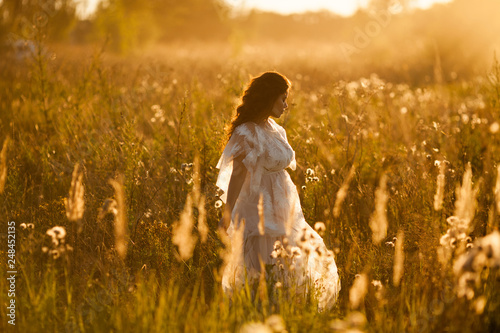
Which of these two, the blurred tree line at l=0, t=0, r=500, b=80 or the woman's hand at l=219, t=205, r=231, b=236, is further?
the blurred tree line at l=0, t=0, r=500, b=80

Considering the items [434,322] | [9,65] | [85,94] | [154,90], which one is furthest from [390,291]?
[9,65]

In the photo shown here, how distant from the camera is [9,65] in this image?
11.2 metres

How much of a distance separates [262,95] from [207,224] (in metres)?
1.45

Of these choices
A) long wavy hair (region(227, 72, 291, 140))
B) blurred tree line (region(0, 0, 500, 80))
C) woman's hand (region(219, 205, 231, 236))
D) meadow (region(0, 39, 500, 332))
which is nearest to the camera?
meadow (region(0, 39, 500, 332))

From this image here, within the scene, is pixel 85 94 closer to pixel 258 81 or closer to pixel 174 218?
pixel 174 218

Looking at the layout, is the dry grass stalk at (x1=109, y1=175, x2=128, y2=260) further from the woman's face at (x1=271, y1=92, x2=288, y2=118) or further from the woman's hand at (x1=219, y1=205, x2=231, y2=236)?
the woman's face at (x1=271, y1=92, x2=288, y2=118)

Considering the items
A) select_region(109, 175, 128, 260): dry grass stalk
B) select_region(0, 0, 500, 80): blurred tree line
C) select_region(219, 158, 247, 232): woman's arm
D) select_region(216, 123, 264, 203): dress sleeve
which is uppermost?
select_region(0, 0, 500, 80): blurred tree line

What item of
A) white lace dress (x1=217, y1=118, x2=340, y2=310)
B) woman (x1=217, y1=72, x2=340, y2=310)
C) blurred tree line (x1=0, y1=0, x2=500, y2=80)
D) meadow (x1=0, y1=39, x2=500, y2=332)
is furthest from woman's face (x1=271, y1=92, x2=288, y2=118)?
blurred tree line (x1=0, y1=0, x2=500, y2=80)

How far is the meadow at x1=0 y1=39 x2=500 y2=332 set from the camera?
7.55 ft

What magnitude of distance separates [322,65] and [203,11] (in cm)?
3955

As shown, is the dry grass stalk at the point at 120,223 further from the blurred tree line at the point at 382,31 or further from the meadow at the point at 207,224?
the blurred tree line at the point at 382,31

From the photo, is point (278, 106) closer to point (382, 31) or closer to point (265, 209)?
point (265, 209)

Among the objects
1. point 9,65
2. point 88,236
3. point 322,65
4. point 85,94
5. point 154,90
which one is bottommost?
point 88,236

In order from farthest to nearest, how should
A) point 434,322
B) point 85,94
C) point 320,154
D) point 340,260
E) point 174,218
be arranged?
1. point 85,94
2. point 320,154
3. point 174,218
4. point 340,260
5. point 434,322
